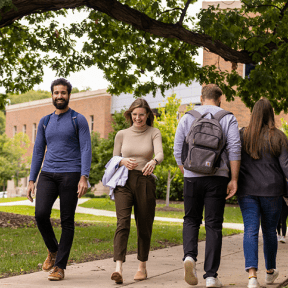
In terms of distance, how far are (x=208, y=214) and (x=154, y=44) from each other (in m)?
8.11

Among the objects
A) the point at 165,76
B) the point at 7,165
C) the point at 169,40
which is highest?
the point at 169,40

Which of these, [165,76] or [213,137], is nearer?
[213,137]

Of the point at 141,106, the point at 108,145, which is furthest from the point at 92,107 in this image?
the point at 141,106

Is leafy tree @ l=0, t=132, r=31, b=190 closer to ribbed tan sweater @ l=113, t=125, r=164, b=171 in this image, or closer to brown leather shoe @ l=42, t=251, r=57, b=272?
brown leather shoe @ l=42, t=251, r=57, b=272

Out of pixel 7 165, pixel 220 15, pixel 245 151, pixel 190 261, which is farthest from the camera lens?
pixel 7 165

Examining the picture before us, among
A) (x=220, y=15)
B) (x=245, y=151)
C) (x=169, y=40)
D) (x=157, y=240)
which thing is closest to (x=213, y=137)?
(x=245, y=151)

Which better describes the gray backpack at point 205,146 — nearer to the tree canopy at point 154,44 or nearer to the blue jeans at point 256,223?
the blue jeans at point 256,223

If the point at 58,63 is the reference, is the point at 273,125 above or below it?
→ below

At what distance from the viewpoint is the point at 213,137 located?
458cm

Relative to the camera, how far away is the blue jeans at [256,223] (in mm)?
4629

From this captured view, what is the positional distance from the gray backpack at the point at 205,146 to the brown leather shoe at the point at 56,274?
1731 mm

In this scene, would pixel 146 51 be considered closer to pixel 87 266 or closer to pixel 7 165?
pixel 87 266

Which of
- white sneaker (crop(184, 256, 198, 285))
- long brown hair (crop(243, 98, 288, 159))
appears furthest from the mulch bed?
long brown hair (crop(243, 98, 288, 159))

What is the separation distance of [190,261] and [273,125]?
5.27 feet
